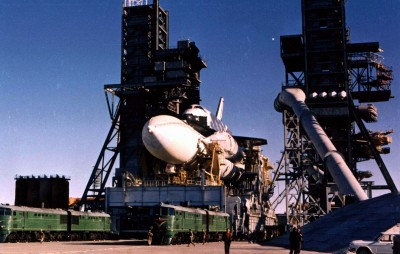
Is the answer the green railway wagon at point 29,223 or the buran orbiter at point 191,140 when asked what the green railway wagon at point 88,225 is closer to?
the green railway wagon at point 29,223

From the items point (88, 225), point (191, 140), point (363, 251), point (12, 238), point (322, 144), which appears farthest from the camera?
point (322, 144)

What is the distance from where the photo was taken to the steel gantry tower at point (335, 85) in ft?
251

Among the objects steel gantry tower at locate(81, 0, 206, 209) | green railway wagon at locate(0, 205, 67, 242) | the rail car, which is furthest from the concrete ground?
steel gantry tower at locate(81, 0, 206, 209)

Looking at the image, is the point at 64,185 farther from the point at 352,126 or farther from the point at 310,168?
the point at 352,126

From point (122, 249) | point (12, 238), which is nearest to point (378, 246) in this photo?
point (122, 249)

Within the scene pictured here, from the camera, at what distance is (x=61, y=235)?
148ft

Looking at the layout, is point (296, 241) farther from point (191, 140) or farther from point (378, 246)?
point (191, 140)

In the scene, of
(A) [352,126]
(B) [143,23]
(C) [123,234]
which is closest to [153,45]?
(B) [143,23]

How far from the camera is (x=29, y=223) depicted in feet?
135

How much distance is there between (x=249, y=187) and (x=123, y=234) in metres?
27.9

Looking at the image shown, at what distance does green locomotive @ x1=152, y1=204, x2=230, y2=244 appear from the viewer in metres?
37.8

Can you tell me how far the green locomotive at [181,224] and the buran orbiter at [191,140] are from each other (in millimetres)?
8563

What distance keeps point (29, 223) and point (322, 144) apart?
118 ft

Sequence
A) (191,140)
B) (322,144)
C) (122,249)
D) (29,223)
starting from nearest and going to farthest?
(122,249) < (29,223) < (191,140) < (322,144)
